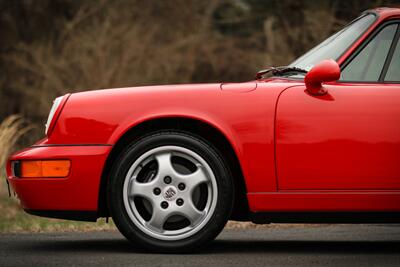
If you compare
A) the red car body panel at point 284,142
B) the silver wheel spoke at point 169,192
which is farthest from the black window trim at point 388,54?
the silver wheel spoke at point 169,192

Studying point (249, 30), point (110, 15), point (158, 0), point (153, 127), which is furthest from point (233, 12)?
point (153, 127)

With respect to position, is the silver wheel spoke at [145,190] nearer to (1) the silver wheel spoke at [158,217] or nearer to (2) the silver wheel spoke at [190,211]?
(1) the silver wheel spoke at [158,217]

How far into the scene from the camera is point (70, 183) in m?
5.30

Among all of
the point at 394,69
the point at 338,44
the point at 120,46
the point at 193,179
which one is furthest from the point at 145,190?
the point at 120,46

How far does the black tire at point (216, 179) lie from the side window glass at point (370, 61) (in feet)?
3.15

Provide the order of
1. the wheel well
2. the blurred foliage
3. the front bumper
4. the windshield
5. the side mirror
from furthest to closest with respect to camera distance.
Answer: the blurred foliage
the windshield
the wheel well
the front bumper
the side mirror

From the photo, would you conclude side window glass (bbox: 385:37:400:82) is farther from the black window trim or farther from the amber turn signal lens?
the amber turn signal lens

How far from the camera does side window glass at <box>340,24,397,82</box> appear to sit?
546cm

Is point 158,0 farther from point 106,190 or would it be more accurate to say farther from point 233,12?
point 106,190

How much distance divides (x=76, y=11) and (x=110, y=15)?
189 centimetres

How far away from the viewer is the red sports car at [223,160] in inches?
205

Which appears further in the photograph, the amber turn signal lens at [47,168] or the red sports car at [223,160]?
the amber turn signal lens at [47,168]

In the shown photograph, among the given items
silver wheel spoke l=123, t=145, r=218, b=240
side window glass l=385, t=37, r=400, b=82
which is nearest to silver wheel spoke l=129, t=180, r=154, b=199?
silver wheel spoke l=123, t=145, r=218, b=240

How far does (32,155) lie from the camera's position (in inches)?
211
